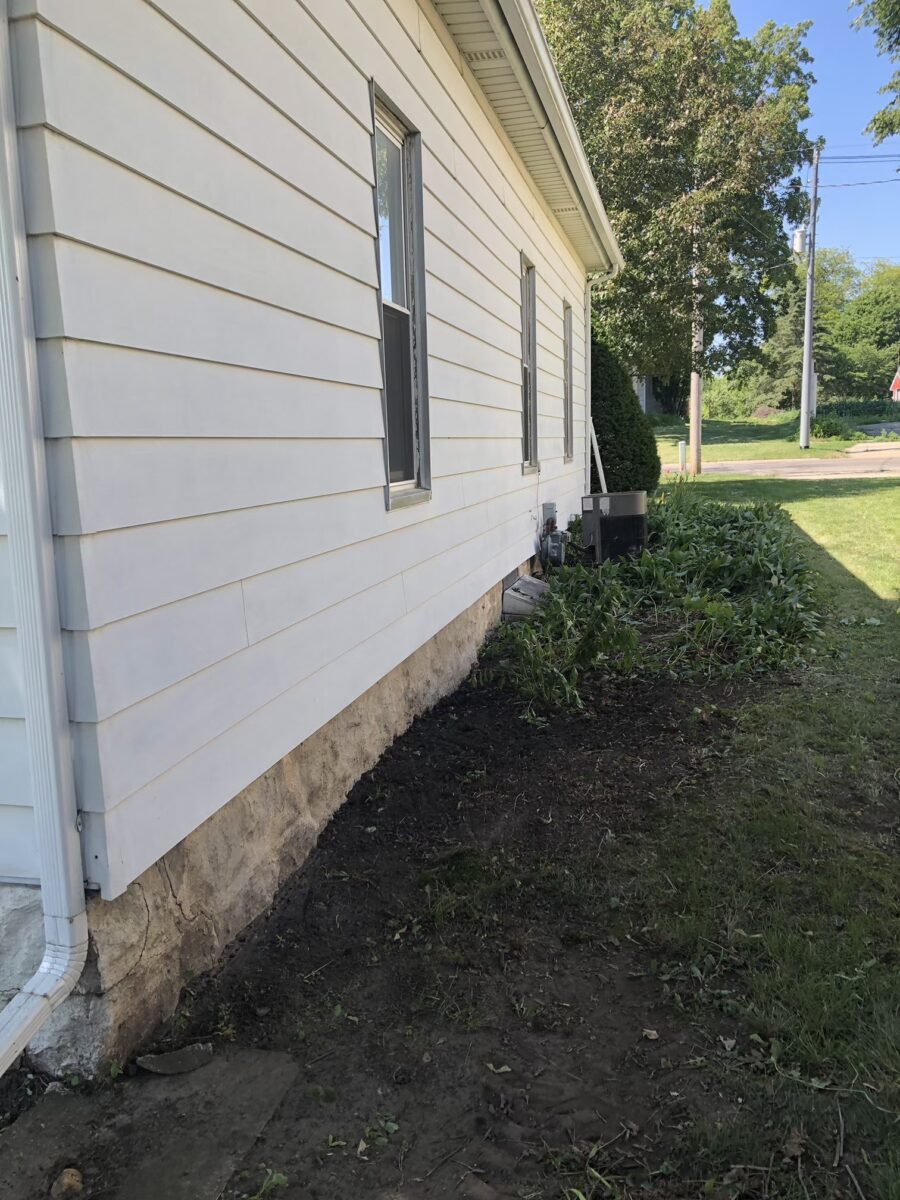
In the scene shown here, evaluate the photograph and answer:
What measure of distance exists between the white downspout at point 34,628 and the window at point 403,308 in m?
2.33

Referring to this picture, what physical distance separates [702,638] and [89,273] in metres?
4.98

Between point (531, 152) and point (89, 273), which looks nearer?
point (89, 273)

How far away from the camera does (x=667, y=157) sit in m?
17.3

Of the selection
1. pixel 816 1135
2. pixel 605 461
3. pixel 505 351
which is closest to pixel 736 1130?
pixel 816 1135

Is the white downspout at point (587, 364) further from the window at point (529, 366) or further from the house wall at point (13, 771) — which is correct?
the house wall at point (13, 771)

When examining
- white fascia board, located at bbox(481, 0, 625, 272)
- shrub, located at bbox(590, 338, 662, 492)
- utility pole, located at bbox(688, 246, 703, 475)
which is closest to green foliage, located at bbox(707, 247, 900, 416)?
utility pole, located at bbox(688, 246, 703, 475)

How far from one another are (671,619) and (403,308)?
344 centimetres

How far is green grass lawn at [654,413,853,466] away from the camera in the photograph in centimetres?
2981

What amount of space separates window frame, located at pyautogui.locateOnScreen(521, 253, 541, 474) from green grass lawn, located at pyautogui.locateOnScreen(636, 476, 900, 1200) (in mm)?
3468

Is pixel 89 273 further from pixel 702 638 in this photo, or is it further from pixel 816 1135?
pixel 702 638

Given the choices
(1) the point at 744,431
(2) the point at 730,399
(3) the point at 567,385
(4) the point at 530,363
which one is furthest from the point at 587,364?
(2) the point at 730,399

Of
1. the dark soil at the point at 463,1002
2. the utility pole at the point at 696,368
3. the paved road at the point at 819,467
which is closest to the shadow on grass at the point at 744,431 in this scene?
the paved road at the point at 819,467

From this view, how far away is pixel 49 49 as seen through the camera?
1812mm

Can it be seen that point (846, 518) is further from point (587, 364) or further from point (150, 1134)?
point (150, 1134)
